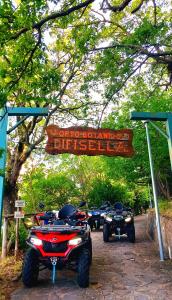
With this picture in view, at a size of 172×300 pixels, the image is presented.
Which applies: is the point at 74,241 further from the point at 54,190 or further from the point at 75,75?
the point at 54,190

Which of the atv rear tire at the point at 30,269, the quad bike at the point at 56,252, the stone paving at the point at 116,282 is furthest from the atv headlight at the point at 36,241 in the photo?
the stone paving at the point at 116,282

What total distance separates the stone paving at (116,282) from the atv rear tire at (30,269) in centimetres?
14

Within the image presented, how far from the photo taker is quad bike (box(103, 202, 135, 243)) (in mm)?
11008

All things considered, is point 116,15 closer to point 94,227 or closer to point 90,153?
point 90,153

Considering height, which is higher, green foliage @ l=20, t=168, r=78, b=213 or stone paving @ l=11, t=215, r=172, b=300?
green foliage @ l=20, t=168, r=78, b=213

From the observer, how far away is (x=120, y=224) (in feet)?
36.5

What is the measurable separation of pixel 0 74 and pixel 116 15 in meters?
7.26

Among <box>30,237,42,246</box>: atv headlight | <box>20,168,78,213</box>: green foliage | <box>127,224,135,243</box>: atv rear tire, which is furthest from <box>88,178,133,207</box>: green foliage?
<box>30,237,42,246</box>: atv headlight

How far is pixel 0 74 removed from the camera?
173 inches

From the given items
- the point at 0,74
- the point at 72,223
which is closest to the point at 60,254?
the point at 72,223

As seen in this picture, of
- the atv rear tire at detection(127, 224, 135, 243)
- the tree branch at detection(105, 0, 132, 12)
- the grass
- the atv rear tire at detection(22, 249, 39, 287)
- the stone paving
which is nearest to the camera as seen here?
the stone paving

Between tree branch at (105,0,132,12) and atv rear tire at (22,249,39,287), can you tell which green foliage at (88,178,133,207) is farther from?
tree branch at (105,0,132,12)

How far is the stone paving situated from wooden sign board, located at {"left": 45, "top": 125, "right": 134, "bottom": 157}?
2967 millimetres

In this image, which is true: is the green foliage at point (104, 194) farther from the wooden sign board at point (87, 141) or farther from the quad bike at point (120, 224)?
the wooden sign board at point (87, 141)
